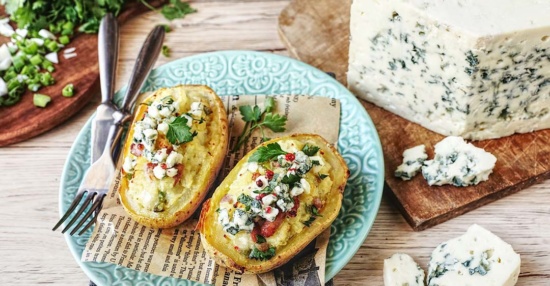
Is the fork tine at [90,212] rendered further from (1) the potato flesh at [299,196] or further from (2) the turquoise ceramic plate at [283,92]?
(1) the potato flesh at [299,196]

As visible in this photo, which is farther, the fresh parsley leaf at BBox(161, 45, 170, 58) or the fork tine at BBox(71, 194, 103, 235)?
the fresh parsley leaf at BBox(161, 45, 170, 58)

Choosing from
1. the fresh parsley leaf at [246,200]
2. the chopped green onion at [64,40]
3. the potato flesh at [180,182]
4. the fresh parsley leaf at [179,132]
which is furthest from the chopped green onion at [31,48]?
the fresh parsley leaf at [246,200]

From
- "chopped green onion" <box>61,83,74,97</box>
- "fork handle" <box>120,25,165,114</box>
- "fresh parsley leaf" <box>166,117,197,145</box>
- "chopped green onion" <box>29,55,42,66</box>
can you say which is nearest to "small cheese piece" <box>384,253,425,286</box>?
"fresh parsley leaf" <box>166,117,197,145</box>

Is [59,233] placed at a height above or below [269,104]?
below

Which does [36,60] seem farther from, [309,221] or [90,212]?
[309,221]

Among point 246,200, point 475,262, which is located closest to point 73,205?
point 246,200

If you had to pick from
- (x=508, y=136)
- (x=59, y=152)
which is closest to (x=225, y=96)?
(x=59, y=152)

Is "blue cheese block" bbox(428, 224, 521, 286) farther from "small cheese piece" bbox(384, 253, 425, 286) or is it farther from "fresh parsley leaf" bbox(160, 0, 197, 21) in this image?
"fresh parsley leaf" bbox(160, 0, 197, 21)

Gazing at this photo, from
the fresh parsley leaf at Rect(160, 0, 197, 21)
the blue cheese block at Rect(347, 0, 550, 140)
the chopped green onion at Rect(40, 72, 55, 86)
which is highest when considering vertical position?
the blue cheese block at Rect(347, 0, 550, 140)
